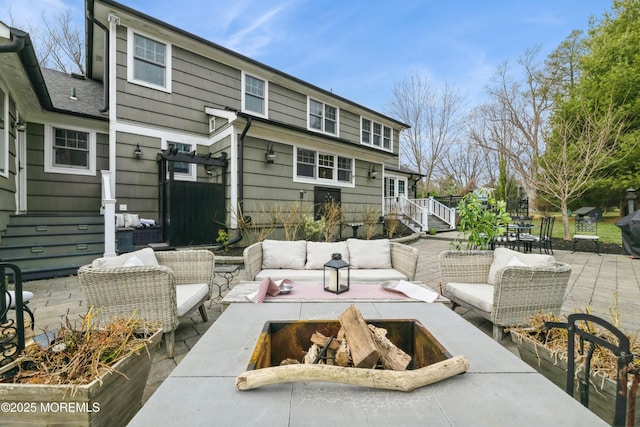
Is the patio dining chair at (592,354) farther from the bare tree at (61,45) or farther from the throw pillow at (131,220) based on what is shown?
the bare tree at (61,45)

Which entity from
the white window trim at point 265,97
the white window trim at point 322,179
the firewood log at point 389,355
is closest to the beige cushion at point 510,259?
the firewood log at point 389,355

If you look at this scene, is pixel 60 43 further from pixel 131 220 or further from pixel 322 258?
pixel 322 258

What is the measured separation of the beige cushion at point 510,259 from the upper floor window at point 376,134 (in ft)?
31.7

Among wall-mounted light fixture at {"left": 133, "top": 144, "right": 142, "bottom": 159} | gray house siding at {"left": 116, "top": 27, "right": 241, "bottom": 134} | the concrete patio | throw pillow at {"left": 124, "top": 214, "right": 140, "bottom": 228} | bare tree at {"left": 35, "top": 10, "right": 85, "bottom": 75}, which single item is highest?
bare tree at {"left": 35, "top": 10, "right": 85, "bottom": 75}

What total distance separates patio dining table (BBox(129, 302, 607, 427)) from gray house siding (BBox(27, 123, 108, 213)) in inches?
295

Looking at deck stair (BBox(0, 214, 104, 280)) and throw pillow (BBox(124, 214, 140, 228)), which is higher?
throw pillow (BBox(124, 214, 140, 228))

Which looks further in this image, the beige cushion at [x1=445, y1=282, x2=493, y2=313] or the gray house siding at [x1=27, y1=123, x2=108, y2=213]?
the gray house siding at [x1=27, y1=123, x2=108, y2=213]

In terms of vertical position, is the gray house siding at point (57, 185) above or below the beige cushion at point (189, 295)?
above

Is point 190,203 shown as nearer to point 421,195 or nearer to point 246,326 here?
point 246,326

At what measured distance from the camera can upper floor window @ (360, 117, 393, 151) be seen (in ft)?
41.3

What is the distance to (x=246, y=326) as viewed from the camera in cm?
176

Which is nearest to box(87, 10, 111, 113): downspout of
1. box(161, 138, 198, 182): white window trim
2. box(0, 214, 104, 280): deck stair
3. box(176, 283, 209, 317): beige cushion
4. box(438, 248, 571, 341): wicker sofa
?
box(161, 138, 198, 182): white window trim

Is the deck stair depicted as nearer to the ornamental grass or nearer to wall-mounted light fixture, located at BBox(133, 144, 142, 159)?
wall-mounted light fixture, located at BBox(133, 144, 142, 159)

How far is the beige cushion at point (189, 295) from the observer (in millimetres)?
2612
